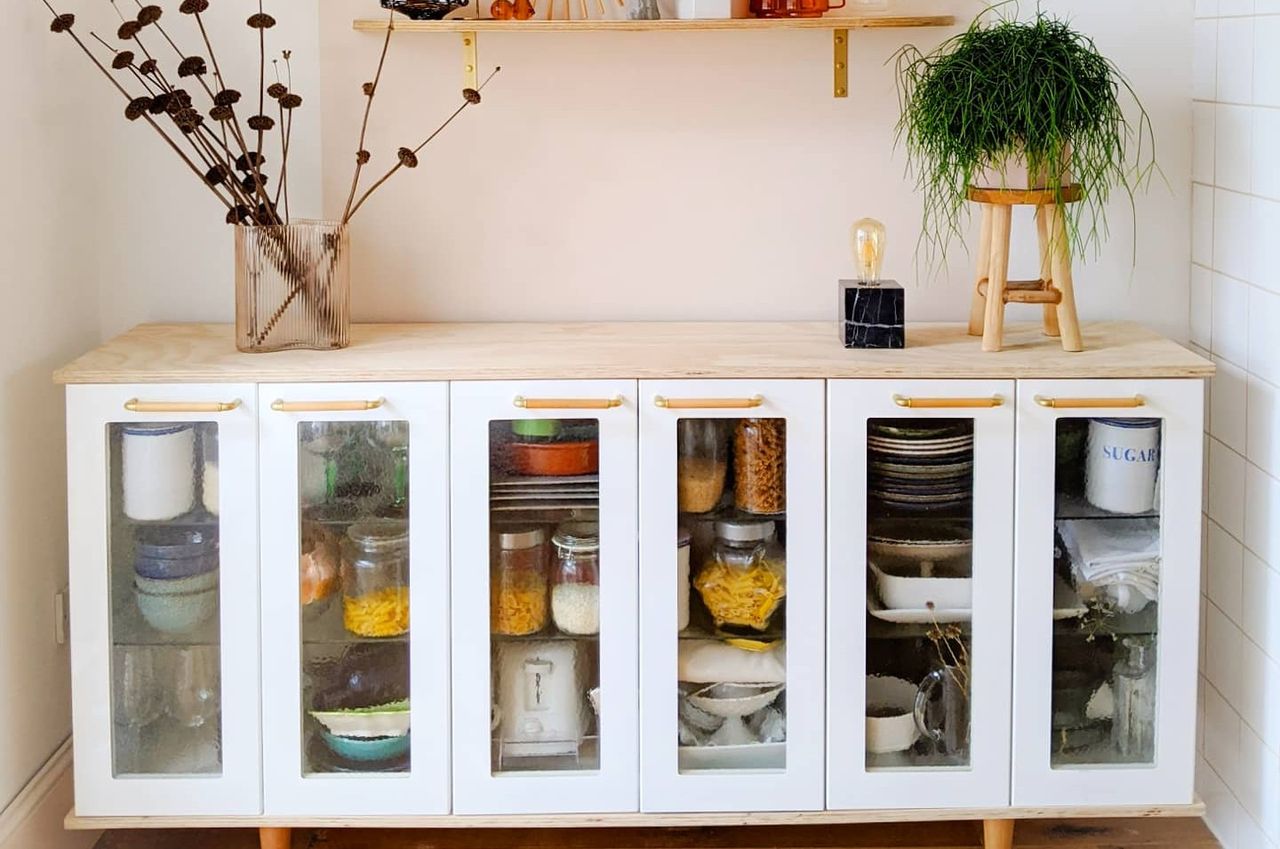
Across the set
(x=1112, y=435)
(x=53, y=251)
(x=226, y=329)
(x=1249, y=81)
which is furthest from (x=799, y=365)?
(x=53, y=251)

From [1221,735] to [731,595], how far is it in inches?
37.5

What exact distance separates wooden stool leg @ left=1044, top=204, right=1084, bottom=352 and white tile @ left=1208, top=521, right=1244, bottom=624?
461 mm

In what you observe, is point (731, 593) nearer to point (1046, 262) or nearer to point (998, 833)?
point (998, 833)

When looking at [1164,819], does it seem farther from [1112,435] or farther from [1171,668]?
[1112,435]

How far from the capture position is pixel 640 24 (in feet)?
8.63

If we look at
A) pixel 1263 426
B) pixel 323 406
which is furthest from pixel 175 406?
pixel 1263 426

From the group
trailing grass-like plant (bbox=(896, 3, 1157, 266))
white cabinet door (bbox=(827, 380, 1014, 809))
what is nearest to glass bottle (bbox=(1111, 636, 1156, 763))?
white cabinet door (bbox=(827, 380, 1014, 809))

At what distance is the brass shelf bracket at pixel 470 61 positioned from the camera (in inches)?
109

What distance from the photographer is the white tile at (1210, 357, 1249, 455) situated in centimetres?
261

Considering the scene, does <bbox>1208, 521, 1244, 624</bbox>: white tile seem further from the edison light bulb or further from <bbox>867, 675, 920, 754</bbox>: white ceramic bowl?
the edison light bulb

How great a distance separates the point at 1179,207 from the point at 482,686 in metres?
1.54

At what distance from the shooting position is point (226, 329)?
2.81m

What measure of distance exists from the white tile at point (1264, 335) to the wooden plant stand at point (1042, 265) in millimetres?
285

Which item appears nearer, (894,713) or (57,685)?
(894,713)
